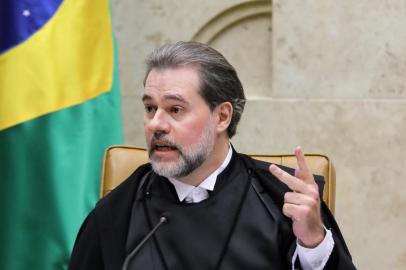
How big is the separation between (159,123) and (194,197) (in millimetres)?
258

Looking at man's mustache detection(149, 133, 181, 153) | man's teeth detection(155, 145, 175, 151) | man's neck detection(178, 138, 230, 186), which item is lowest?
man's neck detection(178, 138, 230, 186)

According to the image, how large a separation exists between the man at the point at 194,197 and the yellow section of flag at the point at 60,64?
0.71 meters

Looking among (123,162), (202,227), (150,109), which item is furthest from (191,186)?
(123,162)

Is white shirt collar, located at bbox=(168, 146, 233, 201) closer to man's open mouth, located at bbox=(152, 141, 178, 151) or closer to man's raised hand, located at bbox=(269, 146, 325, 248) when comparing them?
man's open mouth, located at bbox=(152, 141, 178, 151)

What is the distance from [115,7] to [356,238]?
1502 millimetres

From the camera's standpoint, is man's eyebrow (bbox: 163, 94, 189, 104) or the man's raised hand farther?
man's eyebrow (bbox: 163, 94, 189, 104)

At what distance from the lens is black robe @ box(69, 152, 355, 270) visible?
1993mm

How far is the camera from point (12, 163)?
2725mm

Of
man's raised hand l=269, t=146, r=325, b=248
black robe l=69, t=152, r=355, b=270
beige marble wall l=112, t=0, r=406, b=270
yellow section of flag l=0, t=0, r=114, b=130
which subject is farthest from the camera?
beige marble wall l=112, t=0, r=406, b=270

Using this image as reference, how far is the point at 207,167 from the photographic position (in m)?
2.14

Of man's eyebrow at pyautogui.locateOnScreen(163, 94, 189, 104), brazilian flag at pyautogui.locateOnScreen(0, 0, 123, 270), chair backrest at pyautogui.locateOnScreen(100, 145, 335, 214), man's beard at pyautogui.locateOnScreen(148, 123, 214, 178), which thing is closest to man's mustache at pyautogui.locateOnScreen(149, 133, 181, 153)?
man's beard at pyautogui.locateOnScreen(148, 123, 214, 178)

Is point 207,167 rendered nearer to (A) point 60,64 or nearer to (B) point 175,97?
(B) point 175,97

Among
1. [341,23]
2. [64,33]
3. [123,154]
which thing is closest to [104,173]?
[123,154]

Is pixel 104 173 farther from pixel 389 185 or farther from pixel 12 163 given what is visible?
pixel 389 185
